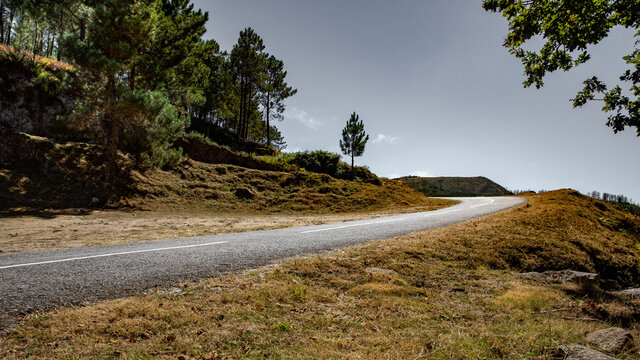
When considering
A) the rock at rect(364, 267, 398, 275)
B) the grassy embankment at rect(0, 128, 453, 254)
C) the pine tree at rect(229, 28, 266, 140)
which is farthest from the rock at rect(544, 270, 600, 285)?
the pine tree at rect(229, 28, 266, 140)

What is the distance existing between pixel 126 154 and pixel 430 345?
20651mm

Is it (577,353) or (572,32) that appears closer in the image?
(577,353)

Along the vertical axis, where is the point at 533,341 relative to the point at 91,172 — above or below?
below

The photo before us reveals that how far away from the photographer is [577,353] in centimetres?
225

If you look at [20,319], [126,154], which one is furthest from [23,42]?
[20,319]

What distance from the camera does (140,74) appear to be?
16.2 metres

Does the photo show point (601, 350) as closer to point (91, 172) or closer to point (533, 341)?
point (533, 341)

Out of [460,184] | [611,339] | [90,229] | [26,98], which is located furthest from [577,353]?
[460,184]

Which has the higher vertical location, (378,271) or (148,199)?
(148,199)

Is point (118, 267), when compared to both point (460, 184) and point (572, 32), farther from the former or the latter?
point (460, 184)

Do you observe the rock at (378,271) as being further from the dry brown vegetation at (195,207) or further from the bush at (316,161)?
the bush at (316,161)

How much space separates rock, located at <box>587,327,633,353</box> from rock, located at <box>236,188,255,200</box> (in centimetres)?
1797

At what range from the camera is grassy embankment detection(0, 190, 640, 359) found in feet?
7.76

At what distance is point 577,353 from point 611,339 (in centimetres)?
65
